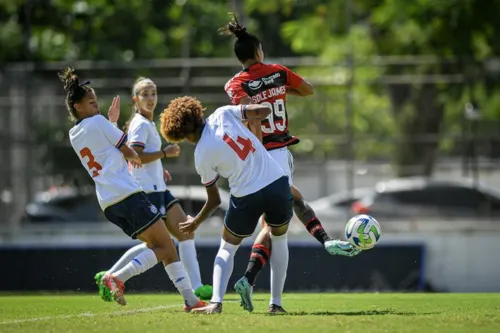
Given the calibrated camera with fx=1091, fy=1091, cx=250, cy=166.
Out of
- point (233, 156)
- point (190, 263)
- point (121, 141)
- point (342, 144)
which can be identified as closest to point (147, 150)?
point (190, 263)

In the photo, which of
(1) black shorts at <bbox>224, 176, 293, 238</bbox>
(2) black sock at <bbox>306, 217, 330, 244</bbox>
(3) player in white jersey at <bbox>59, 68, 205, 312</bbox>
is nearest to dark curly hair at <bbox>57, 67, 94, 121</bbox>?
(3) player in white jersey at <bbox>59, 68, 205, 312</bbox>

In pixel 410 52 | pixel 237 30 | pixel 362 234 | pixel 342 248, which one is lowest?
pixel 342 248

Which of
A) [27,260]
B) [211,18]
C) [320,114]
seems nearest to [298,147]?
[320,114]

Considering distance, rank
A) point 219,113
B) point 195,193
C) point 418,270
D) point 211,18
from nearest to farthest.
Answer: point 219,113, point 418,270, point 195,193, point 211,18

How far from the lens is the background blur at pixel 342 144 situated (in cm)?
1706

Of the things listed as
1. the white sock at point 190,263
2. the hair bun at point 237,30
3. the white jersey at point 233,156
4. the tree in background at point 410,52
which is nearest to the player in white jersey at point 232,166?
the white jersey at point 233,156

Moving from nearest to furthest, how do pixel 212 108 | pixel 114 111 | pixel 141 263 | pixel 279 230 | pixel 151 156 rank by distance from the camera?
1. pixel 279 230
2. pixel 141 263
3. pixel 114 111
4. pixel 151 156
5. pixel 212 108

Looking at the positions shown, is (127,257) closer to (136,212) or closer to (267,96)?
(136,212)

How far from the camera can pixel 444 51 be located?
20547 mm

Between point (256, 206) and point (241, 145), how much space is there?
49 cm

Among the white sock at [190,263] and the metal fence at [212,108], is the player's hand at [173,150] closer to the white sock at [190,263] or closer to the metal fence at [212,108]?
the white sock at [190,263]

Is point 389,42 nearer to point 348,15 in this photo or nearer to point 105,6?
→ point 348,15

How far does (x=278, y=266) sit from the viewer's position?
9.06 meters

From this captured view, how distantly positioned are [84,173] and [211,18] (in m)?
4.12
